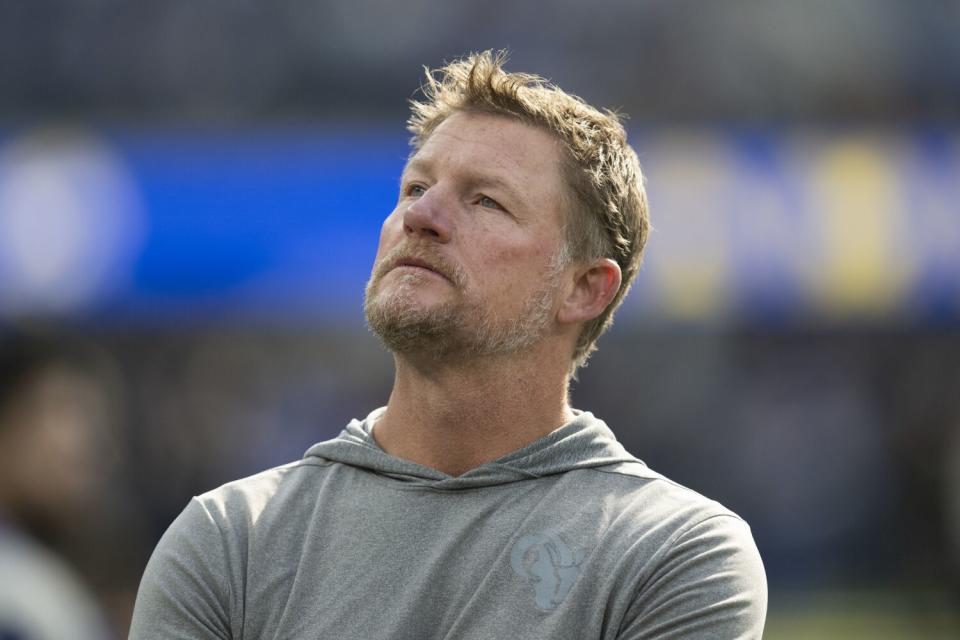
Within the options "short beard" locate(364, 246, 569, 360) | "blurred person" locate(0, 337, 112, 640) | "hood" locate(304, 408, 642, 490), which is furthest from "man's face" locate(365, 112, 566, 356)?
"blurred person" locate(0, 337, 112, 640)

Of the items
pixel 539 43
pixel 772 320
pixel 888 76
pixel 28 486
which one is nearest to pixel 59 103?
pixel 539 43

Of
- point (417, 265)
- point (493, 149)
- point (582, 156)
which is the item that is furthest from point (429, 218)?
point (582, 156)

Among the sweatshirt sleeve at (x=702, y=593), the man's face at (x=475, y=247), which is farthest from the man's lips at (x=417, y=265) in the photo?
the sweatshirt sleeve at (x=702, y=593)

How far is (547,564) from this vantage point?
2.33 metres

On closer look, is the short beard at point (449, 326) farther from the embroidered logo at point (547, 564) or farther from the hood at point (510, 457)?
the embroidered logo at point (547, 564)

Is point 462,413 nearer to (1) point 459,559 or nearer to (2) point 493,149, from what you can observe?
(1) point 459,559

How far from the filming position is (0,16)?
41.5 ft

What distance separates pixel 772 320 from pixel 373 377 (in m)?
3.42

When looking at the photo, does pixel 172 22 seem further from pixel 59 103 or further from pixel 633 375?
pixel 633 375

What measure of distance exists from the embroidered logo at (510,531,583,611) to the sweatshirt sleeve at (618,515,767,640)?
12 cm

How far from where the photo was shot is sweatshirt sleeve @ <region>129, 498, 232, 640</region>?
7.68 feet

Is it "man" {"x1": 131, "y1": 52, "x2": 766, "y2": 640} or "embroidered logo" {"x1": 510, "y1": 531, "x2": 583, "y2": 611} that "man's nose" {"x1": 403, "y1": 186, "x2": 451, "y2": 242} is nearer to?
"man" {"x1": 131, "y1": 52, "x2": 766, "y2": 640}

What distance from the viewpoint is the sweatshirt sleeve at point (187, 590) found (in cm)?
234

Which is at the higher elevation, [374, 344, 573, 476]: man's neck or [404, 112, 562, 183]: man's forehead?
[404, 112, 562, 183]: man's forehead
